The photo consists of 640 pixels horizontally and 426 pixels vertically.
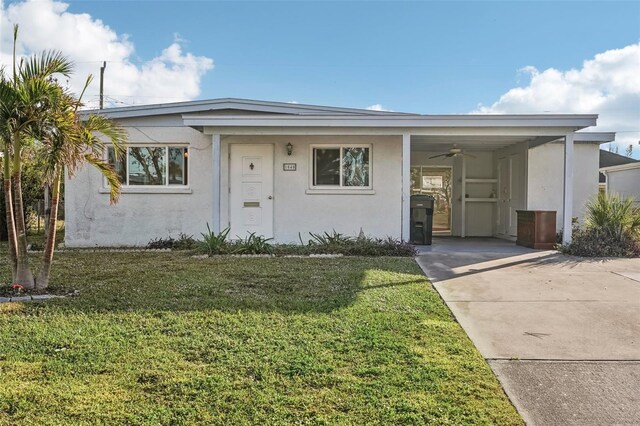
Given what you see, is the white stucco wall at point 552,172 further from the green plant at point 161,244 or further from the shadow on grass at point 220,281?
the green plant at point 161,244

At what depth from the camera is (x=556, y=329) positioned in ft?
13.6

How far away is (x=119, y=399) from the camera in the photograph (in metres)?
2.68

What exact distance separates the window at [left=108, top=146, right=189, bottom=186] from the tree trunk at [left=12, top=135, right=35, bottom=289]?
543cm

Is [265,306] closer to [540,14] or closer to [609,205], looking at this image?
[609,205]

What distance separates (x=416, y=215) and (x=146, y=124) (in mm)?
6979

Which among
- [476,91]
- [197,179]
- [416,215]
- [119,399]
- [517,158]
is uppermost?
[476,91]

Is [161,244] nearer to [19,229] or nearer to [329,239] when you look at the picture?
[329,239]

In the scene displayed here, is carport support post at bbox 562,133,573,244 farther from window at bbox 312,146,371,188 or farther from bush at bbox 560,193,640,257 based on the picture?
window at bbox 312,146,371,188

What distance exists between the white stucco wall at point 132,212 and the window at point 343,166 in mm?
2666

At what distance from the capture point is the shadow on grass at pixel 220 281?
190 inches

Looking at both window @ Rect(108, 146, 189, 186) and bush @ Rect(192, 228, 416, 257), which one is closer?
bush @ Rect(192, 228, 416, 257)

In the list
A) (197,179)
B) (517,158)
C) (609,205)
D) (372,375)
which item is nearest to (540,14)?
(517,158)

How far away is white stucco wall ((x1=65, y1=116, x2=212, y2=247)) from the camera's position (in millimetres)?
10445

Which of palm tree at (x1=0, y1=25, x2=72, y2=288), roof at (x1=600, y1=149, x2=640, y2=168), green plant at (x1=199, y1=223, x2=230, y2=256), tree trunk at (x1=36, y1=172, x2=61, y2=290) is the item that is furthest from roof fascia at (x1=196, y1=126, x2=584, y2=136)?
roof at (x1=600, y1=149, x2=640, y2=168)
